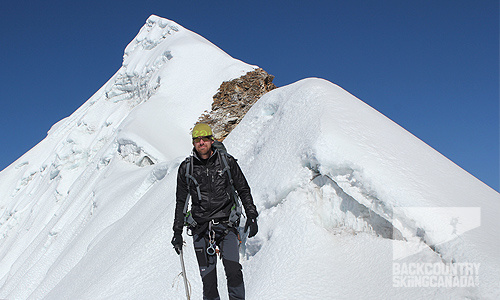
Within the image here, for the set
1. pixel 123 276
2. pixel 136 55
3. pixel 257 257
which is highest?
pixel 136 55

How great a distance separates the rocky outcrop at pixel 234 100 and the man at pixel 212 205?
14335mm

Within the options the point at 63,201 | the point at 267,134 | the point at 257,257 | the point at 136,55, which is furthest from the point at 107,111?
the point at 257,257

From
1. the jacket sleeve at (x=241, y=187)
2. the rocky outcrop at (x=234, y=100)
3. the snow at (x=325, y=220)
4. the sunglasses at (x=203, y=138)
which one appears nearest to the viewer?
the sunglasses at (x=203, y=138)

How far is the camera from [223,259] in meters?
3.44

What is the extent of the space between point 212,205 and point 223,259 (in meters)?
0.51

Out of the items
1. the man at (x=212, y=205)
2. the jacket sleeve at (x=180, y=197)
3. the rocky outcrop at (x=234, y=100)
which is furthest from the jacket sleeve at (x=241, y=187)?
the rocky outcrop at (x=234, y=100)

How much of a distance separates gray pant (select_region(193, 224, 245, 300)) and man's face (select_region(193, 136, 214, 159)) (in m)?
0.69

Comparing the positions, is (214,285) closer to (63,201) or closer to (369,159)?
(369,159)

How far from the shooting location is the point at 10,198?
87.8ft

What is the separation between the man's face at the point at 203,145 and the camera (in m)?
3.41

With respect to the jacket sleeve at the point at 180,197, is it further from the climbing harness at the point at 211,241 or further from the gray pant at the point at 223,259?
the climbing harness at the point at 211,241

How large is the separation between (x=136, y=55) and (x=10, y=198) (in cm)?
1470

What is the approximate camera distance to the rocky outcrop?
731 inches

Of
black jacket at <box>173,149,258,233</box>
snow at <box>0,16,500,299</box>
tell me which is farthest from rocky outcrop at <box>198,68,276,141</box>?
black jacket at <box>173,149,258,233</box>
